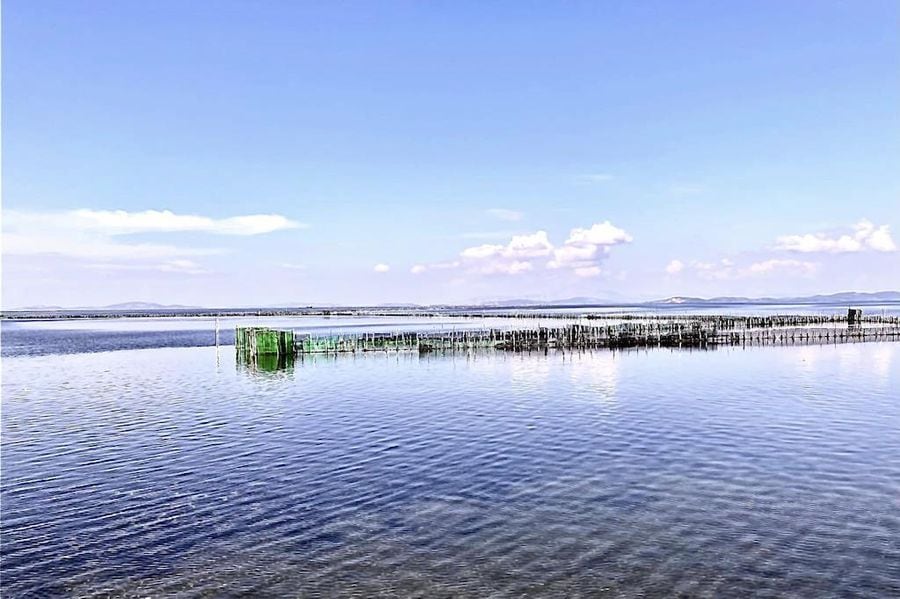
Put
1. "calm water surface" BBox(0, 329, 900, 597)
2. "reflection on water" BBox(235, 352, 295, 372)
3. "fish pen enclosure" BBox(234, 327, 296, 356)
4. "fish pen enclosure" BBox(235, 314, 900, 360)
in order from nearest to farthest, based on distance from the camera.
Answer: "calm water surface" BBox(0, 329, 900, 597) < "reflection on water" BBox(235, 352, 295, 372) < "fish pen enclosure" BBox(234, 327, 296, 356) < "fish pen enclosure" BBox(235, 314, 900, 360)

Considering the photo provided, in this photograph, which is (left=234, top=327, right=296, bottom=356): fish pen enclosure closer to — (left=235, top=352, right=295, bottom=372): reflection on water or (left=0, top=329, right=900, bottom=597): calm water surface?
(left=235, top=352, right=295, bottom=372): reflection on water

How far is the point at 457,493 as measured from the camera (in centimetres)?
1659

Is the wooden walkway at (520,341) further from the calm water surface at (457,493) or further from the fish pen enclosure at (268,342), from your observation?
the calm water surface at (457,493)

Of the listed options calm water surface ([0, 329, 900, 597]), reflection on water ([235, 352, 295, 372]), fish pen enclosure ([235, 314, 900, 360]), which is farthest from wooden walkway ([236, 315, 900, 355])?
calm water surface ([0, 329, 900, 597])

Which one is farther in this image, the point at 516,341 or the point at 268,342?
the point at 516,341

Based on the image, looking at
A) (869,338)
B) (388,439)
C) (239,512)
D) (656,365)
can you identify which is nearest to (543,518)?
(239,512)

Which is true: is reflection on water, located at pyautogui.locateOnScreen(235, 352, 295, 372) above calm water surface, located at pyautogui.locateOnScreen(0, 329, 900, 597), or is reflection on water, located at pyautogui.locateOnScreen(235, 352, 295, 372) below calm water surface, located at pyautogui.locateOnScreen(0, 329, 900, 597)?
above

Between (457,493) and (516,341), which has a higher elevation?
(516,341)

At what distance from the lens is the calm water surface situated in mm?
11812

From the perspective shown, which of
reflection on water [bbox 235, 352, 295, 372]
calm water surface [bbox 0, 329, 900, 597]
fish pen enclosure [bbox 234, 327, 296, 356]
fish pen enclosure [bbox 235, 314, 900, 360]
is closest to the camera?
calm water surface [bbox 0, 329, 900, 597]

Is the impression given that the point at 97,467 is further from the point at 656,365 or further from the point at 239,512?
the point at 656,365

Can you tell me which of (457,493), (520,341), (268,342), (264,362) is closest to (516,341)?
(520,341)

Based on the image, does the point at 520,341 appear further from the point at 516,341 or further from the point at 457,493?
the point at 457,493

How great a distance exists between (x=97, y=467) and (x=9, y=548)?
6.52m
